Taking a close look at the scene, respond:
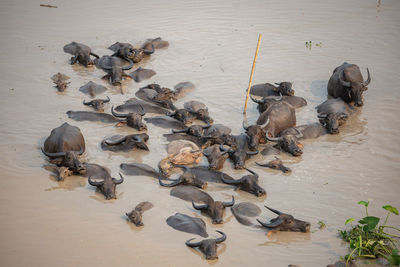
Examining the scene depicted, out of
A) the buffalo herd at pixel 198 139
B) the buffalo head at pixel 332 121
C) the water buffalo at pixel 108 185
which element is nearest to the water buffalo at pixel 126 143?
the buffalo herd at pixel 198 139

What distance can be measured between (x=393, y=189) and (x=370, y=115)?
316 cm

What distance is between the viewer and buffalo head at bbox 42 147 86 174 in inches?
318

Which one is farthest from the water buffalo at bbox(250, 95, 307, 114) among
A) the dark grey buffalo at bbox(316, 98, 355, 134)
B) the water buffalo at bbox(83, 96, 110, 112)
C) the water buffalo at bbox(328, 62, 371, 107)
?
the water buffalo at bbox(83, 96, 110, 112)

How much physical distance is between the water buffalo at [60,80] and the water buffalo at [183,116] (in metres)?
3.20

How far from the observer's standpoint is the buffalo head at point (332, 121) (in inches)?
382

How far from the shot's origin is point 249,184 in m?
7.69

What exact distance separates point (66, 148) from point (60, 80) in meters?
3.80

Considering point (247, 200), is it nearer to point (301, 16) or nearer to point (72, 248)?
point (72, 248)

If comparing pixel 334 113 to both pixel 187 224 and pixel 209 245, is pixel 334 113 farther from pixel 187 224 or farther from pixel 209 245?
pixel 209 245

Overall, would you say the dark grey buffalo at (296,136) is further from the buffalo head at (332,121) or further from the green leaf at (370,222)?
the green leaf at (370,222)

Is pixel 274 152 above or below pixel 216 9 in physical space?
below

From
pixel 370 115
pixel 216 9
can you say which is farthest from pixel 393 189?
pixel 216 9

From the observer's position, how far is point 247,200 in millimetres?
7598

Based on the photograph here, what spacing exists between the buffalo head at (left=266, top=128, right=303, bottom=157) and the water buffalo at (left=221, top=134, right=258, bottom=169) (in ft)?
1.76
